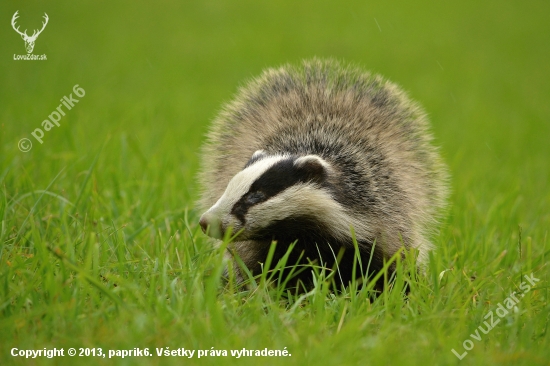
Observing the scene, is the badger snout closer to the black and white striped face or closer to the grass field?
the black and white striped face

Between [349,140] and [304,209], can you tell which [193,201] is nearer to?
[349,140]

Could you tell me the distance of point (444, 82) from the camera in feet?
49.2

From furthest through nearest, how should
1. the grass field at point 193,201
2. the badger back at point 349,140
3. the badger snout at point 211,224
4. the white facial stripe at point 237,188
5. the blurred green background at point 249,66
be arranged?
1. the blurred green background at point 249,66
2. the badger back at point 349,140
3. the white facial stripe at point 237,188
4. the badger snout at point 211,224
5. the grass field at point 193,201

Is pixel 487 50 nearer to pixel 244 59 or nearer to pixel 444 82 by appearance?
pixel 444 82

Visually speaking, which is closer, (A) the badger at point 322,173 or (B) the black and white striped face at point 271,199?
(B) the black and white striped face at point 271,199

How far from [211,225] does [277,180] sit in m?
0.63

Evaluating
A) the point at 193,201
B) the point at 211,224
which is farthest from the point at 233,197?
the point at 193,201

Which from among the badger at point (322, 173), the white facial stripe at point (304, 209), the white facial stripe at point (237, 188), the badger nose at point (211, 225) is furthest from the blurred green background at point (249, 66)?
the white facial stripe at point (304, 209)

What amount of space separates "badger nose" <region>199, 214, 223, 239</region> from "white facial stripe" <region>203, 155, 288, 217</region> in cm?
7

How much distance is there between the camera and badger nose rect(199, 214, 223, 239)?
14.5 feet

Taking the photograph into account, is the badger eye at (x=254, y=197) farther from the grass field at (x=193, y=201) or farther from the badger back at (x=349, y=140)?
the badger back at (x=349, y=140)

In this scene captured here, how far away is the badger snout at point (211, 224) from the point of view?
14.5ft

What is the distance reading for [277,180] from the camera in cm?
468

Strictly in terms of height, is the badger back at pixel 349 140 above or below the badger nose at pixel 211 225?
above
